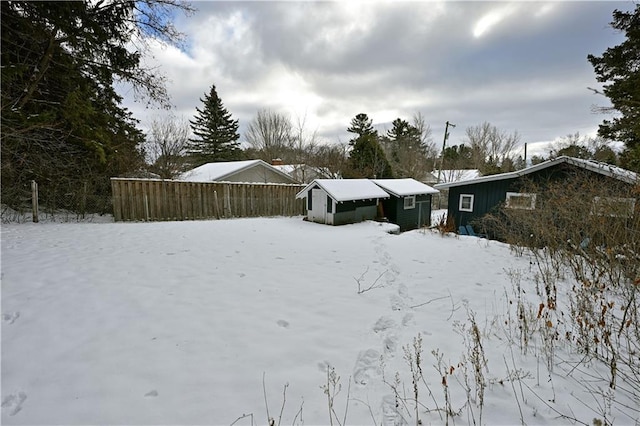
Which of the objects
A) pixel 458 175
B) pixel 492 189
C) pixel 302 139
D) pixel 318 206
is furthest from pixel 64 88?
pixel 458 175

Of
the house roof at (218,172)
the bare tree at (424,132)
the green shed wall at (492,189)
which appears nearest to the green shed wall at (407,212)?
the green shed wall at (492,189)

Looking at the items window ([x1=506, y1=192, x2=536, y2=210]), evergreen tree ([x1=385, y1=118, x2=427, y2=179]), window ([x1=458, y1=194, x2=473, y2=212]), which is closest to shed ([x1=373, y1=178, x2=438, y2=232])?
window ([x1=458, y1=194, x2=473, y2=212])

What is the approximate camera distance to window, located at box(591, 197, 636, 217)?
4461 millimetres

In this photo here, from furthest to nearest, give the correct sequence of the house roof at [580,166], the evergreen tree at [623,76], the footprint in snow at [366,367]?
1. the evergreen tree at [623,76]
2. the house roof at [580,166]
3. the footprint in snow at [366,367]

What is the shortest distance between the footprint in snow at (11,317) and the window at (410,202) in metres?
14.2

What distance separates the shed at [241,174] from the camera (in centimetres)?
1686

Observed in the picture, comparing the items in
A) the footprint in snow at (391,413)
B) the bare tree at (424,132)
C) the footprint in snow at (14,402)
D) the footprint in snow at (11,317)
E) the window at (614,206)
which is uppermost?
the bare tree at (424,132)

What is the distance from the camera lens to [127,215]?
937 cm

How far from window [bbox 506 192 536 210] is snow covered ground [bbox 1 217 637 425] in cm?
565

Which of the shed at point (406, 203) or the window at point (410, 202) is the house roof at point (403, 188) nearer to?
the shed at point (406, 203)

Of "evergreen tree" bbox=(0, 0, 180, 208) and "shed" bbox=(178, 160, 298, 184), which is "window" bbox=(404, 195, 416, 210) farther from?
"evergreen tree" bbox=(0, 0, 180, 208)

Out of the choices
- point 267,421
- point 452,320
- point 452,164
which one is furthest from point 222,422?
point 452,164

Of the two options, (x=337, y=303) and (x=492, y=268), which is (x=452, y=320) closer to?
(x=337, y=303)

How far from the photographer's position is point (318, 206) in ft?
40.2
